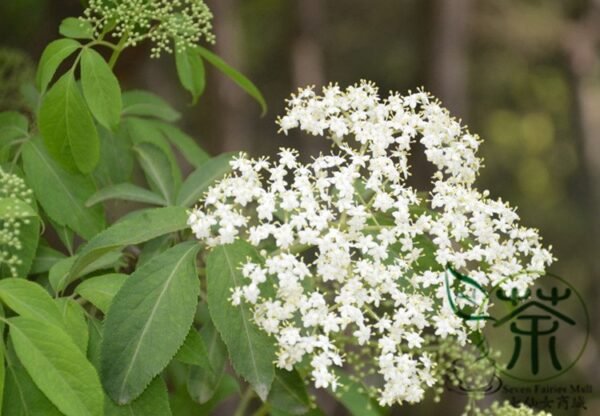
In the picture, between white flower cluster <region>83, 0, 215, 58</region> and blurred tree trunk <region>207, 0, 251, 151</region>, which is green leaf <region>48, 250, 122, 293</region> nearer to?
white flower cluster <region>83, 0, 215, 58</region>

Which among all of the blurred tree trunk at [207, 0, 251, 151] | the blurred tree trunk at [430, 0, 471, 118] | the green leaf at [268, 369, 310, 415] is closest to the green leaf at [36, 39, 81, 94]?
the green leaf at [268, 369, 310, 415]

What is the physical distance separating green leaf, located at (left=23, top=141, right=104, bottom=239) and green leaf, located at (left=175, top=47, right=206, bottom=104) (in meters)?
0.51

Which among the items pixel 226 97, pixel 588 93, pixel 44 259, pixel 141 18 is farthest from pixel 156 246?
pixel 588 93

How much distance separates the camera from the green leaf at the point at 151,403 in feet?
7.22

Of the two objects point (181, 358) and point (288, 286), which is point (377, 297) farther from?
point (181, 358)

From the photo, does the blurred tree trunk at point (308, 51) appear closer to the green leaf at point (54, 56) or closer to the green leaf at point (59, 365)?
the green leaf at point (54, 56)

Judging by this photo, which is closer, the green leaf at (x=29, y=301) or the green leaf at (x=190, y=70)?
the green leaf at (x=29, y=301)

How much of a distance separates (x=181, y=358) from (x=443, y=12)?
20.9ft

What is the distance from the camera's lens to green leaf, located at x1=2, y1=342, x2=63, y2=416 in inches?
85.3

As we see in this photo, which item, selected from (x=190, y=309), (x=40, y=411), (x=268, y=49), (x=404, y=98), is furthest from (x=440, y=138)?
(x=268, y=49)

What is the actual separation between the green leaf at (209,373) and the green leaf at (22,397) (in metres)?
0.60

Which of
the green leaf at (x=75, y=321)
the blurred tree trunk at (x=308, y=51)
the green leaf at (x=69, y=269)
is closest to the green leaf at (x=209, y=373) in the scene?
the green leaf at (x=69, y=269)

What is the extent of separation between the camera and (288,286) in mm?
2164

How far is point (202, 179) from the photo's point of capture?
2.82m
